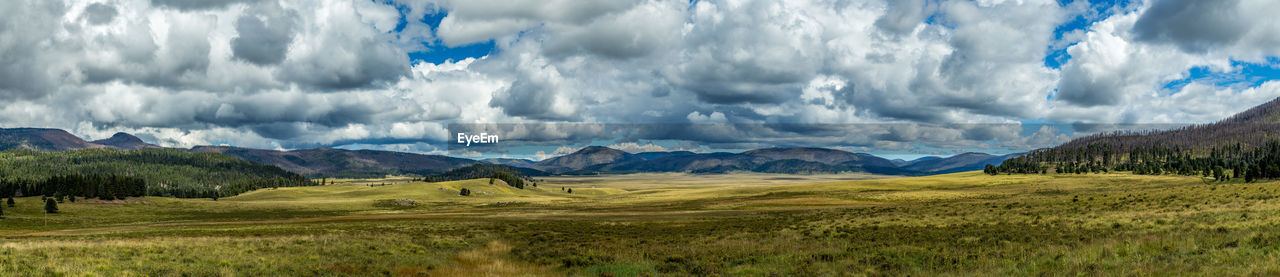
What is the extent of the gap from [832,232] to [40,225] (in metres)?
96.6

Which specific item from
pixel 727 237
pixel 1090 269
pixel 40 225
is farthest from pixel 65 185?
pixel 1090 269

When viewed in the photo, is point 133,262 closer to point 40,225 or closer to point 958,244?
point 958,244

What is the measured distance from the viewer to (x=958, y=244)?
2667 cm

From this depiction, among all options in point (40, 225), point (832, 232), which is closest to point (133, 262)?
point (832, 232)

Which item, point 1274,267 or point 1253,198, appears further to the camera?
point 1253,198

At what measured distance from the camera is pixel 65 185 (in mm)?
135000

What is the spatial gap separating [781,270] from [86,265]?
24.8 metres

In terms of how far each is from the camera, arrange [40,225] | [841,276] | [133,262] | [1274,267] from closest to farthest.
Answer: [1274,267] < [841,276] < [133,262] < [40,225]

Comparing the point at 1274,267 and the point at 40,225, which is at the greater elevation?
the point at 1274,267

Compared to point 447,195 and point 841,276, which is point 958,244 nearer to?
point 841,276

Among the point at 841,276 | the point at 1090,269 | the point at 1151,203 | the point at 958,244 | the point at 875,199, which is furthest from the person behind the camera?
the point at 875,199

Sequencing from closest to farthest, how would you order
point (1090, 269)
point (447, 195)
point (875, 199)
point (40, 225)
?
point (1090, 269) → point (40, 225) → point (875, 199) → point (447, 195)

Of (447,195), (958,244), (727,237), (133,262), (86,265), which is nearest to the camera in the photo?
(86,265)

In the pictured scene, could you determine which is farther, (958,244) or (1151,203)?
(1151,203)
